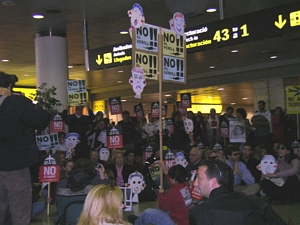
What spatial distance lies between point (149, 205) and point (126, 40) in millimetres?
5507

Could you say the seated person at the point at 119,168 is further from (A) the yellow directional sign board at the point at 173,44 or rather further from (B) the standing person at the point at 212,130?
(B) the standing person at the point at 212,130

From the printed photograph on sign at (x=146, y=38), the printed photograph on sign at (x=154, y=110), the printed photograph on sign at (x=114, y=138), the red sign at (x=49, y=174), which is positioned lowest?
the red sign at (x=49, y=174)

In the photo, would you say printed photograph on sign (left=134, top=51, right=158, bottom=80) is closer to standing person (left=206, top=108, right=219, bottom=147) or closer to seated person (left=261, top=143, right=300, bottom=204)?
seated person (left=261, top=143, right=300, bottom=204)

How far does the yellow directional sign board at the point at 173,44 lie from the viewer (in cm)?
754

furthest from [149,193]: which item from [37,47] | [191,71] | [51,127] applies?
[191,71]

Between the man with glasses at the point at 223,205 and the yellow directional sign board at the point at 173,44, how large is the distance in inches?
160

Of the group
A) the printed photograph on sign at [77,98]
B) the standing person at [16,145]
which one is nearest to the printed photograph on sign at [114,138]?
the printed photograph on sign at [77,98]

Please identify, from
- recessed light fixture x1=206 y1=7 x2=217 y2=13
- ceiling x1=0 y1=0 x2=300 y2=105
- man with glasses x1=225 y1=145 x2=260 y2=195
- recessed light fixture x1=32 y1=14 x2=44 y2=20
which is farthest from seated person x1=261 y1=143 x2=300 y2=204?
recessed light fixture x1=32 y1=14 x2=44 y2=20

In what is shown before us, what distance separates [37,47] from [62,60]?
2.20ft

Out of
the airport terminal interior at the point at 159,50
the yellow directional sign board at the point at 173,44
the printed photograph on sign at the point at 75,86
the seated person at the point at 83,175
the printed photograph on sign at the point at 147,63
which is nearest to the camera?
the printed photograph on sign at the point at 147,63

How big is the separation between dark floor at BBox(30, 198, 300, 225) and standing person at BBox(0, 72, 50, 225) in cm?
430

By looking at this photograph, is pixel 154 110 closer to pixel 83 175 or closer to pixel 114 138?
pixel 114 138

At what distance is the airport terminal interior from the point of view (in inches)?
362

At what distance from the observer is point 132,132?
14695 mm
